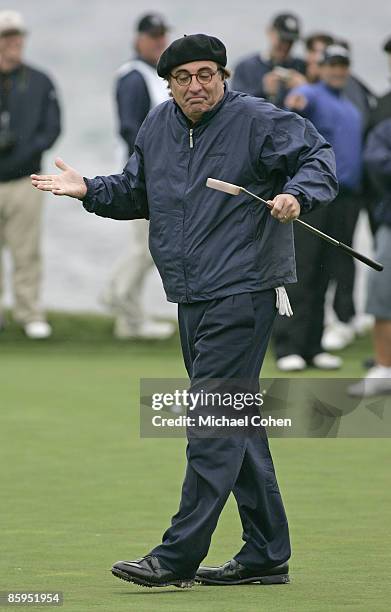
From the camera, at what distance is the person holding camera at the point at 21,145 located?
15.5 meters

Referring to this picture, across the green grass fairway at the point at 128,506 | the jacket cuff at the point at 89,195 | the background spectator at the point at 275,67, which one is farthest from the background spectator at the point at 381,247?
the jacket cuff at the point at 89,195

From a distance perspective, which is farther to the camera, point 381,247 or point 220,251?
point 381,247

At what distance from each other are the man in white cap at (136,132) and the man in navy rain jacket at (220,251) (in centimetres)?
784

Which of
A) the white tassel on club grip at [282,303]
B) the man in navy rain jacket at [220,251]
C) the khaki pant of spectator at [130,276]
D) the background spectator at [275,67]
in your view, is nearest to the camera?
the man in navy rain jacket at [220,251]

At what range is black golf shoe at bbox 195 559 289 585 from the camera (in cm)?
678

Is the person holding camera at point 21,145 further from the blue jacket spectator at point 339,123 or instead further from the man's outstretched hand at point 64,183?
the man's outstretched hand at point 64,183

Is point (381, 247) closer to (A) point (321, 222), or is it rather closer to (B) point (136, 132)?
(A) point (321, 222)

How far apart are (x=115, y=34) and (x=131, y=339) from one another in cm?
614

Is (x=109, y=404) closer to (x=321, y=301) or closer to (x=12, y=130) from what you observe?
(x=321, y=301)

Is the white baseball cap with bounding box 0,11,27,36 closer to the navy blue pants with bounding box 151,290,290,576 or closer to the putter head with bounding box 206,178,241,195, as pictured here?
the navy blue pants with bounding box 151,290,290,576

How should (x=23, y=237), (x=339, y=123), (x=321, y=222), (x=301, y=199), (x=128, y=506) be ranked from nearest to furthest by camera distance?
(x=301, y=199) < (x=128, y=506) < (x=339, y=123) < (x=321, y=222) < (x=23, y=237)

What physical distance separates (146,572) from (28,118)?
9.41m

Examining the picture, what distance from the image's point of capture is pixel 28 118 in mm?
15547

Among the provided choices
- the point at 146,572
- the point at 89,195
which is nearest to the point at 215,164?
the point at 89,195
